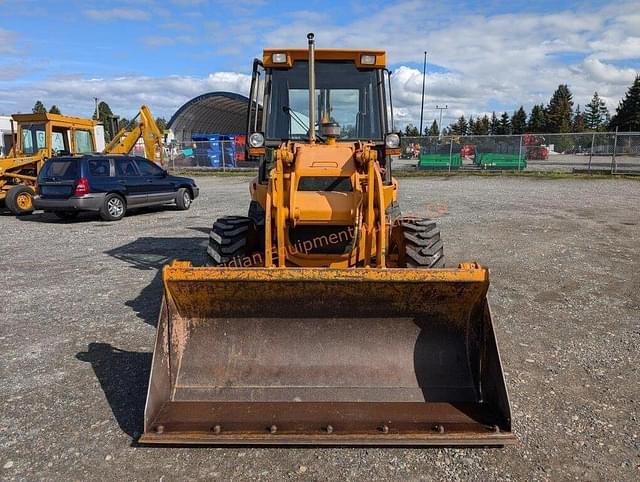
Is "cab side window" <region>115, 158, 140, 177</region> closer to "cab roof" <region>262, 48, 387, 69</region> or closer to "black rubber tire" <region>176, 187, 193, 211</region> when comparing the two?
"black rubber tire" <region>176, 187, 193, 211</region>

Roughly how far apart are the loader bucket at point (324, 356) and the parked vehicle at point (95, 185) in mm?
10156

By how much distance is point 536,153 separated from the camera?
1172 inches

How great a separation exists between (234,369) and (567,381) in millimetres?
2713

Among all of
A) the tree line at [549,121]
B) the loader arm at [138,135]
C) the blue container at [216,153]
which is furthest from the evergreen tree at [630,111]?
the loader arm at [138,135]

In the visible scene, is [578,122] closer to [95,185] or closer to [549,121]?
[549,121]

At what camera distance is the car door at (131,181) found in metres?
13.5

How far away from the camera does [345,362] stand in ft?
12.5

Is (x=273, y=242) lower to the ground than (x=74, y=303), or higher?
higher

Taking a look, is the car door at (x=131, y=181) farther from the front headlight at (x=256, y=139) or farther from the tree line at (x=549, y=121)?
the tree line at (x=549, y=121)

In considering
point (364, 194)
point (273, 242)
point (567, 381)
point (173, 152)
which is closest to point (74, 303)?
point (273, 242)

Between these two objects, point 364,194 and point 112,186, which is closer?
point 364,194

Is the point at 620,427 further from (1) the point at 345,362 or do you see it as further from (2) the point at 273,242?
(2) the point at 273,242

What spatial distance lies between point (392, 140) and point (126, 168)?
1021cm

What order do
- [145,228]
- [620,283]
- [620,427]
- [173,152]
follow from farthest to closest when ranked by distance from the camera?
[173,152]
[145,228]
[620,283]
[620,427]
